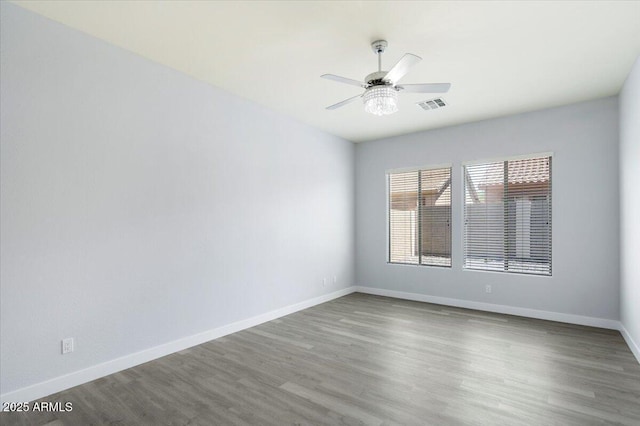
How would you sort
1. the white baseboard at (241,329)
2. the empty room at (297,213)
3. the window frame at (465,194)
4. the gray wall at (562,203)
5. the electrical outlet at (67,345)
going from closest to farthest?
the empty room at (297,213) < the white baseboard at (241,329) < the electrical outlet at (67,345) < the gray wall at (562,203) < the window frame at (465,194)

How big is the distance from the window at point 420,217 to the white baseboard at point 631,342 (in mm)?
2206

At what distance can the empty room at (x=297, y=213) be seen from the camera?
251 cm

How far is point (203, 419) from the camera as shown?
2.31 metres

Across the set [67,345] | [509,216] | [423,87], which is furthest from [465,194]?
[67,345]

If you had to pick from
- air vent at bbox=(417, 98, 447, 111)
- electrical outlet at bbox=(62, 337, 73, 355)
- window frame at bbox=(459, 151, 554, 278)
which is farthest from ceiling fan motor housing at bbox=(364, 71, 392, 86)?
electrical outlet at bbox=(62, 337, 73, 355)

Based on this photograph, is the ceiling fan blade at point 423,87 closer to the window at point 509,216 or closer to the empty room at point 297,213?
the empty room at point 297,213

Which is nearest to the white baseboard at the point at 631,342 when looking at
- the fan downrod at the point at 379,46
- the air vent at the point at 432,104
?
the air vent at the point at 432,104

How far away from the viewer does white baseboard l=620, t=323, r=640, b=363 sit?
3.26 m

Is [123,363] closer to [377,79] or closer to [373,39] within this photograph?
[377,79]

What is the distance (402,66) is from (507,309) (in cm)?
405

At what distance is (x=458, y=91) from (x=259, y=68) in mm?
2370

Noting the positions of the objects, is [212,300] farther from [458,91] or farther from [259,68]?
[458,91]

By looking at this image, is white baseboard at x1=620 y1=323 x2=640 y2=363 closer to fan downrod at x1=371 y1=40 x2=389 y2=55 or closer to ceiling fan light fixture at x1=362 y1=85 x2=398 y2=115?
ceiling fan light fixture at x1=362 y1=85 x2=398 y2=115

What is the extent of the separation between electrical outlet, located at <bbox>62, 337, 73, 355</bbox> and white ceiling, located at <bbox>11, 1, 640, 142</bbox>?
102 inches
